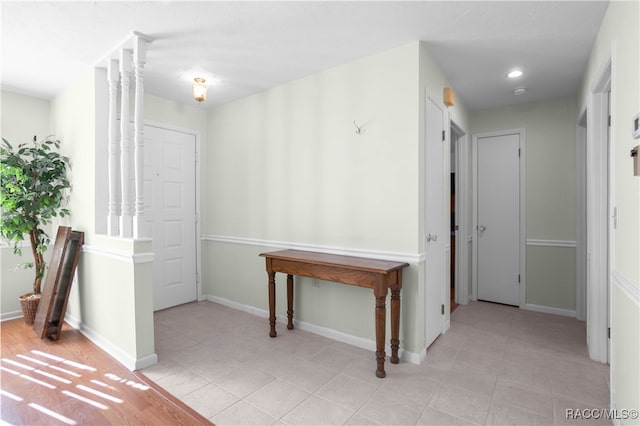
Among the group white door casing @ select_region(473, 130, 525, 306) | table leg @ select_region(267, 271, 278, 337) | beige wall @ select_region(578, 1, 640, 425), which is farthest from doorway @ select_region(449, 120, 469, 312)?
table leg @ select_region(267, 271, 278, 337)

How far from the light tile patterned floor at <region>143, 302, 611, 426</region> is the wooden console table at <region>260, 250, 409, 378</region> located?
0.28 m

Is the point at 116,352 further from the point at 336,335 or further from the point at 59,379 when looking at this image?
the point at 336,335

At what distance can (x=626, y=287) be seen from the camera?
65.9 inches

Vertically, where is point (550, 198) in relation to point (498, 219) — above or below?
above

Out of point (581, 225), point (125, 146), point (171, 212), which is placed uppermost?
point (125, 146)

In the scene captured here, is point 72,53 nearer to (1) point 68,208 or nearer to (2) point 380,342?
(1) point 68,208

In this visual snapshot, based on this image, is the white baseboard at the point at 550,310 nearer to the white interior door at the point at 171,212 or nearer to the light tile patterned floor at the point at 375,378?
the light tile patterned floor at the point at 375,378

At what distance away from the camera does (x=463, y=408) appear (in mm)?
2006

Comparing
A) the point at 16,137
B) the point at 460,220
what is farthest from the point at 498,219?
the point at 16,137

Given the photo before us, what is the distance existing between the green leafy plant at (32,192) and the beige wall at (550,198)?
518cm

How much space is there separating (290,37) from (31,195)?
2.93 metres

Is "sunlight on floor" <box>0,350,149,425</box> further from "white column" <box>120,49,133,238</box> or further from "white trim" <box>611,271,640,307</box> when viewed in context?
"white trim" <box>611,271,640,307</box>

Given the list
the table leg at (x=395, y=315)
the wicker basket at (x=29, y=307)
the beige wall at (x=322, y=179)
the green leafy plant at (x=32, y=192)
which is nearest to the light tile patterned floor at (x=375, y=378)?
the table leg at (x=395, y=315)

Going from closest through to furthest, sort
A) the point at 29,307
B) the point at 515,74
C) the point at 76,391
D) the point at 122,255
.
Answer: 1. the point at 76,391
2. the point at 122,255
3. the point at 515,74
4. the point at 29,307
